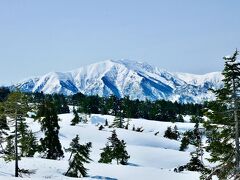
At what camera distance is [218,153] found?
30078 millimetres

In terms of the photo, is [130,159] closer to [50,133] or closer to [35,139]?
[35,139]

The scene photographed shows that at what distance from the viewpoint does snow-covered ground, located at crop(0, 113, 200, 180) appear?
200ft

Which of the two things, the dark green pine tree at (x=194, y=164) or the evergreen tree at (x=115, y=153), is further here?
the evergreen tree at (x=115, y=153)

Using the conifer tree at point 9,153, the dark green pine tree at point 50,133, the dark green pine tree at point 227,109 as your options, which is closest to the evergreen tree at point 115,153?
the dark green pine tree at point 50,133

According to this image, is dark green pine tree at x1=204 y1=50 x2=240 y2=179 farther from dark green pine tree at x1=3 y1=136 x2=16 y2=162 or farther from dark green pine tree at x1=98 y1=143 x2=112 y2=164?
dark green pine tree at x1=98 y1=143 x2=112 y2=164

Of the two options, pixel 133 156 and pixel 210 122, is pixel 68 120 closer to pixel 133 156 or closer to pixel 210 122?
pixel 133 156

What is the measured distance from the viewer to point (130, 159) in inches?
4220

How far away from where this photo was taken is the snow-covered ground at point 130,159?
61.0 metres

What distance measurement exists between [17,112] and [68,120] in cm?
12556

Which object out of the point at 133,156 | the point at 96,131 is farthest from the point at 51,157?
the point at 96,131

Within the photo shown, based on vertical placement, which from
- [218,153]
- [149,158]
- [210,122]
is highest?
[210,122]

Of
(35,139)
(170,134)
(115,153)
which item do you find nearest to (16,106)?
(35,139)

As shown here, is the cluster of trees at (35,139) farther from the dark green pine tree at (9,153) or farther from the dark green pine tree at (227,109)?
the dark green pine tree at (227,109)

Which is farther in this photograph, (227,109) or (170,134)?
(170,134)
